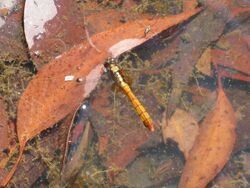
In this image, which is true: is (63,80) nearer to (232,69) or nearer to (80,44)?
(80,44)

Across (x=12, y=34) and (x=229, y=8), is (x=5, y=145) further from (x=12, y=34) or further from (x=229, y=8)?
(x=229, y=8)

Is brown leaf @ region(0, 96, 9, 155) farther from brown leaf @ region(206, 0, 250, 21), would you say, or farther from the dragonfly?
brown leaf @ region(206, 0, 250, 21)

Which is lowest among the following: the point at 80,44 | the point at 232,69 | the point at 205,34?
the point at 232,69

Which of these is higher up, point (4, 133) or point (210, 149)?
point (4, 133)

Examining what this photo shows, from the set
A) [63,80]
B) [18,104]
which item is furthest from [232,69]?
[18,104]

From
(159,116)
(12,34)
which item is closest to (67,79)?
(12,34)
